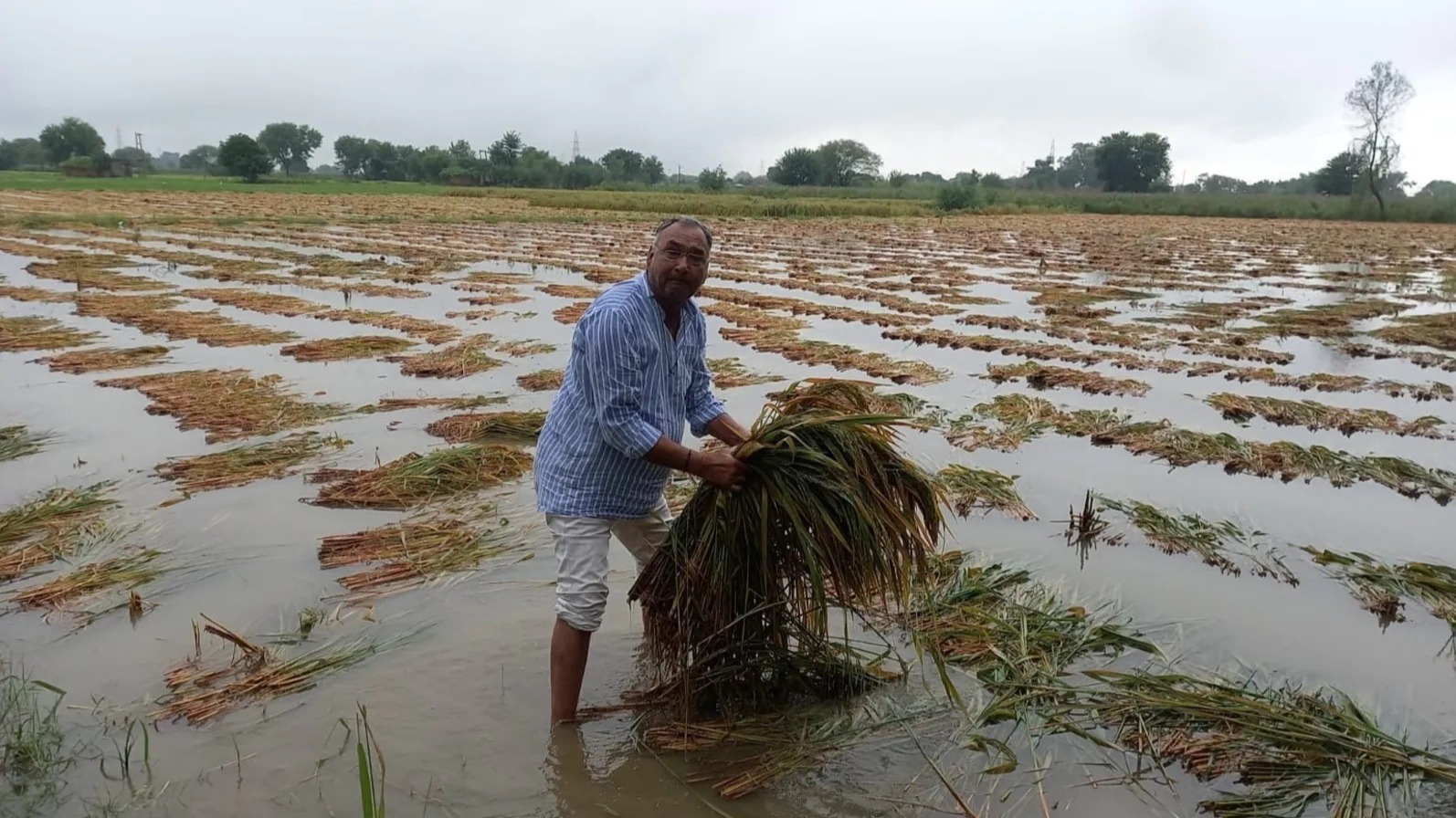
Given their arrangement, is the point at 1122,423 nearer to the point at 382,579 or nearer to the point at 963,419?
the point at 963,419

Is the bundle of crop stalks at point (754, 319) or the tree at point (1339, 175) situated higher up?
the tree at point (1339, 175)

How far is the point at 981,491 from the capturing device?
205 inches

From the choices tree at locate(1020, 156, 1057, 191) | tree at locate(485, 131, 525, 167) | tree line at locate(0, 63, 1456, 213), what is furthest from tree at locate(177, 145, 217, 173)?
tree at locate(1020, 156, 1057, 191)

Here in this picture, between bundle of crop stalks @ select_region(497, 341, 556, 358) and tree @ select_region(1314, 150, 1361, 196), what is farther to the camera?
tree @ select_region(1314, 150, 1361, 196)

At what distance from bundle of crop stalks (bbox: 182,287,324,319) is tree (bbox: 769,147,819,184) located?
203ft

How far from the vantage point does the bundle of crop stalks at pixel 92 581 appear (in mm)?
3803

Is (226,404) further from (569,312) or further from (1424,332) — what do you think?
(1424,332)

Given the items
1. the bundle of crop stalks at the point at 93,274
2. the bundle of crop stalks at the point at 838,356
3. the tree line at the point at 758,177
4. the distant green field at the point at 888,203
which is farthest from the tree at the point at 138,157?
the bundle of crop stalks at the point at 838,356

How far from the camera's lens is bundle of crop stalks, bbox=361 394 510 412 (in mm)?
7031

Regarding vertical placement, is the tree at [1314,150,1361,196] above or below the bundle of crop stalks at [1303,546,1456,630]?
above

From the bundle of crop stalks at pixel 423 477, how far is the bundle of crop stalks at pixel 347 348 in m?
3.56

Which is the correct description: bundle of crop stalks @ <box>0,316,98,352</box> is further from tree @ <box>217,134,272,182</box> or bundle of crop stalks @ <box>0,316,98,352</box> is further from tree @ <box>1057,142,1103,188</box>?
tree @ <box>1057,142,1103,188</box>

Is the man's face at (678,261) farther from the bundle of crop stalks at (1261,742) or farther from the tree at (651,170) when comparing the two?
the tree at (651,170)

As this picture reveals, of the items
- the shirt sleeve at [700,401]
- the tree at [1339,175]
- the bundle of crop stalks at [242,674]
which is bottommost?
the bundle of crop stalks at [242,674]
